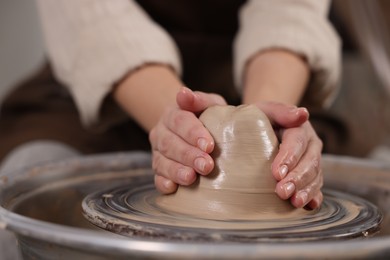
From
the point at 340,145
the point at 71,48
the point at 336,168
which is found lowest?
the point at 340,145

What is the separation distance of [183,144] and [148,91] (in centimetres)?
29

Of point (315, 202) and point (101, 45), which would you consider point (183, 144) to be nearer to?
point (315, 202)

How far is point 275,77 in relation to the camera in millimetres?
999

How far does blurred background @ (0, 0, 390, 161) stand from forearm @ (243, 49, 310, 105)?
351 mm

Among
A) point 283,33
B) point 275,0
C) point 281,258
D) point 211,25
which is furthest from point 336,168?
point 211,25

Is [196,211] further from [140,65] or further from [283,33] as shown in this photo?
[283,33]

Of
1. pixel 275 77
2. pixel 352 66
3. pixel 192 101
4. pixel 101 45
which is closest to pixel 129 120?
pixel 101 45

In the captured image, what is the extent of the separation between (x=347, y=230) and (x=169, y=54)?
507 mm

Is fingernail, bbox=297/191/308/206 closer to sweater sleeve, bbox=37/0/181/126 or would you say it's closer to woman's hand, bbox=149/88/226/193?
woman's hand, bbox=149/88/226/193

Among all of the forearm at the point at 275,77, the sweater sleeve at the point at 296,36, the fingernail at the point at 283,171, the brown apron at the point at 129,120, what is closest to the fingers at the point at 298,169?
the fingernail at the point at 283,171

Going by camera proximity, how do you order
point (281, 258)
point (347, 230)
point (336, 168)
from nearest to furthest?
point (281, 258)
point (347, 230)
point (336, 168)

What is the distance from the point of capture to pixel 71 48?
1.09m

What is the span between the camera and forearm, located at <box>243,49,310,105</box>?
97 centimetres

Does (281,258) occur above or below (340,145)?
above
